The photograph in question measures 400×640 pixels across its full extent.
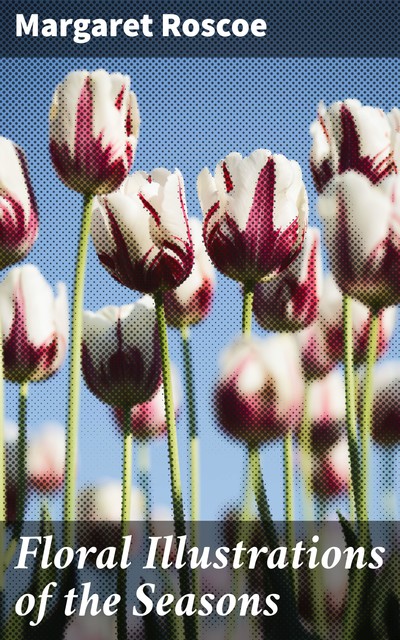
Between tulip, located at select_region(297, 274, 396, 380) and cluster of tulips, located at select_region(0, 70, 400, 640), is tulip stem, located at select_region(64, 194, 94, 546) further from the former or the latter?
tulip, located at select_region(297, 274, 396, 380)

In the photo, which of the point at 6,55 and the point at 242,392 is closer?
the point at 242,392

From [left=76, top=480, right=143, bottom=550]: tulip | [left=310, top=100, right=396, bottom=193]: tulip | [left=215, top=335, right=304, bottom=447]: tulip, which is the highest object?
[left=310, top=100, right=396, bottom=193]: tulip

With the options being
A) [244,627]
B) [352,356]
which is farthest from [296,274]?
[244,627]

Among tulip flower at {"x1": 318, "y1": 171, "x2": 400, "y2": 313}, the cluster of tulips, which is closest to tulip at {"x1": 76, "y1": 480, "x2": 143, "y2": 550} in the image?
the cluster of tulips

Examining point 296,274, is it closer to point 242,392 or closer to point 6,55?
point 242,392

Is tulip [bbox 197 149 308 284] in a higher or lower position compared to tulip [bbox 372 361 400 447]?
higher

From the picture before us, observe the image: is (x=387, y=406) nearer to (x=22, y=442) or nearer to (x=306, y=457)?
(x=306, y=457)
